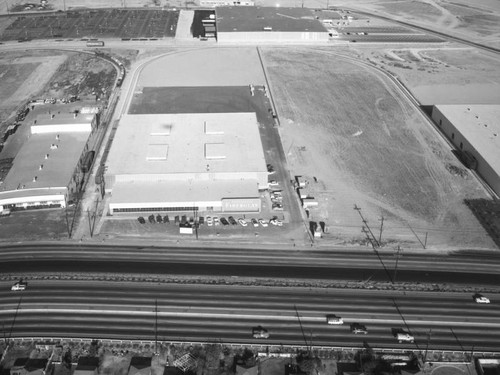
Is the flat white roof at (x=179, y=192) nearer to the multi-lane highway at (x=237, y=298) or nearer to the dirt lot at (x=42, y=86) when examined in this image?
the dirt lot at (x=42, y=86)

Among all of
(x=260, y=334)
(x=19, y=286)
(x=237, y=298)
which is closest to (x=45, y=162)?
(x=19, y=286)

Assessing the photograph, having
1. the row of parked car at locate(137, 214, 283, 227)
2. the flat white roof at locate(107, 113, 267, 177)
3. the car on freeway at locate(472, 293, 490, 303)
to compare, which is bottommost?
the row of parked car at locate(137, 214, 283, 227)

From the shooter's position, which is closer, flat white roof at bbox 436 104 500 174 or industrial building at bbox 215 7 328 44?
flat white roof at bbox 436 104 500 174

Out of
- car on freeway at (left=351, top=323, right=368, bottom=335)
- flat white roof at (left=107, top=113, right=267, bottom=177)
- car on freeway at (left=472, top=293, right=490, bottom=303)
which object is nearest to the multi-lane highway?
car on freeway at (left=351, top=323, right=368, bottom=335)

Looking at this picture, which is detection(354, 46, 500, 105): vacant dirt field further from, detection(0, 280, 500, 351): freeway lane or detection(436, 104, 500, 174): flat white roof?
detection(0, 280, 500, 351): freeway lane

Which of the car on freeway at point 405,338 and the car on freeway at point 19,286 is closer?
the car on freeway at point 405,338

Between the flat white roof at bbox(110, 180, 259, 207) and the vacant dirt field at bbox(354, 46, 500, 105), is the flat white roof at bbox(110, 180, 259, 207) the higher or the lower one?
the lower one

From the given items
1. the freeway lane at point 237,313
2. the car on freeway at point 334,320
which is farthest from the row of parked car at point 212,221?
the car on freeway at point 334,320

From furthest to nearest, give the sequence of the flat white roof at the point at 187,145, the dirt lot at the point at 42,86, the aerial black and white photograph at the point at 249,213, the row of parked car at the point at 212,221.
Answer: the flat white roof at the point at 187,145
the dirt lot at the point at 42,86
the row of parked car at the point at 212,221
the aerial black and white photograph at the point at 249,213
